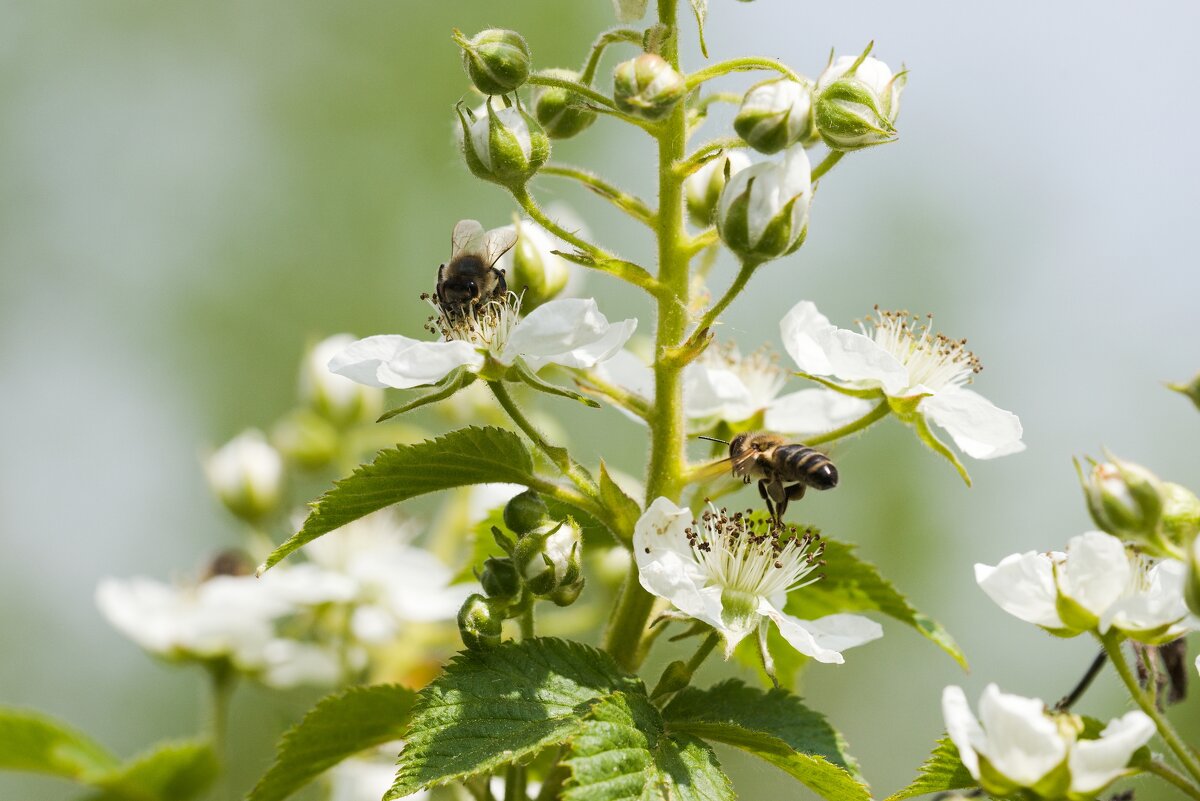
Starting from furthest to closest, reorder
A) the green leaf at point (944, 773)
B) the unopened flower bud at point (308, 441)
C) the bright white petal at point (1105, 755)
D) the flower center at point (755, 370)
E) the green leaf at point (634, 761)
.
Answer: the unopened flower bud at point (308, 441) → the flower center at point (755, 370) → the green leaf at point (944, 773) → the green leaf at point (634, 761) → the bright white petal at point (1105, 755)

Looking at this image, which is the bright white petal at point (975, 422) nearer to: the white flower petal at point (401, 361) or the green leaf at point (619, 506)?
the green leaf at point (619, 506)

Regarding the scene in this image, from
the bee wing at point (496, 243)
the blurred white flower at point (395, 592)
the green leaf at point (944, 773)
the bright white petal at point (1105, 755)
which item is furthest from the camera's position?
A: the blurred white flower at point (395, 592)

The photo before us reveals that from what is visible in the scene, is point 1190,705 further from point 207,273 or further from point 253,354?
point 207,273

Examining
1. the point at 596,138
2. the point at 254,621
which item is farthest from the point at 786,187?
the point at 596,138

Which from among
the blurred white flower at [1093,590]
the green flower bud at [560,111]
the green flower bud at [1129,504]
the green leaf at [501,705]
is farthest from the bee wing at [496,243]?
the green flower bud at [1129,504]

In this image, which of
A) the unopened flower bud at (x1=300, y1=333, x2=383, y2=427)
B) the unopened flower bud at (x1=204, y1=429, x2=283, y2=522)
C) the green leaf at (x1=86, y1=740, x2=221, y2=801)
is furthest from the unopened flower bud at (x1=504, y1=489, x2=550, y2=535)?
the unopened flower bud at (x1=204, y1=429, x2=283, y2=522)

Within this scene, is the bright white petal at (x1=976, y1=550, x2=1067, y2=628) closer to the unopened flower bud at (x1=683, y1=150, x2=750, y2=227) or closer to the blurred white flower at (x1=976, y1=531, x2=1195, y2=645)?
the blurred white flower at (x1=976, y1=531, x2=1195, y2=645)
